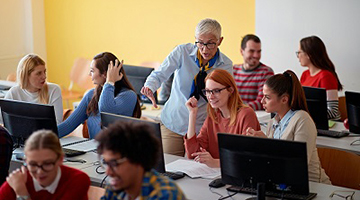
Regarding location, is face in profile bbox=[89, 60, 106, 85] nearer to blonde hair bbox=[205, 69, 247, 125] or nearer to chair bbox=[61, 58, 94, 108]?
blonde hair bbox=[205, 69, 247, 125]

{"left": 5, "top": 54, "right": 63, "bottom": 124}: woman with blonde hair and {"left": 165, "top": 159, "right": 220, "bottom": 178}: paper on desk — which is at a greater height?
{"left": 5, "top": 54, "right": 63, "bottom": 124}: woman with blonde hair

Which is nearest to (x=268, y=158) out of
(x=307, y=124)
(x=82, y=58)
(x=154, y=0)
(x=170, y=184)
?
(x=307, y=124)

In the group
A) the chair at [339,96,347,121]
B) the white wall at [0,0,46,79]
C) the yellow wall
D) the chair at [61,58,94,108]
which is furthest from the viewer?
the chair at [61,58,94,108]

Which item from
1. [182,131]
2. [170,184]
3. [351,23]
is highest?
[351,23]

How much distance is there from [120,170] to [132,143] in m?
0.10

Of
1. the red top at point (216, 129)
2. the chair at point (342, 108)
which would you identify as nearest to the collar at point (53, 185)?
the red top at point (216, 129)

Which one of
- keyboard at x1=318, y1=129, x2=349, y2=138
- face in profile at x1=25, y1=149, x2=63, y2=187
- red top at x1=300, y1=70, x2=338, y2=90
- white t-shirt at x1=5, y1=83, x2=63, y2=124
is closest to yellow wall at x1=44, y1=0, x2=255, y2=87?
red top at x1=300, y1=70, x2=338, y2=90

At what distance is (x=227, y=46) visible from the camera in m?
6.69

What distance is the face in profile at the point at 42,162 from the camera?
95.3 inches

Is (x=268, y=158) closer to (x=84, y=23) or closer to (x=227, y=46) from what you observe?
(x=227, y=46)

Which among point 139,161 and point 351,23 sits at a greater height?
point 351,23

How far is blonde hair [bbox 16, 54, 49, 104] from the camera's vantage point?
→ 14.5 feet

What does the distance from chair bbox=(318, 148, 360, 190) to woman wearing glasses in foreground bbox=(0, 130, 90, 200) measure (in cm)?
165

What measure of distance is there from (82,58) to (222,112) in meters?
4.44
